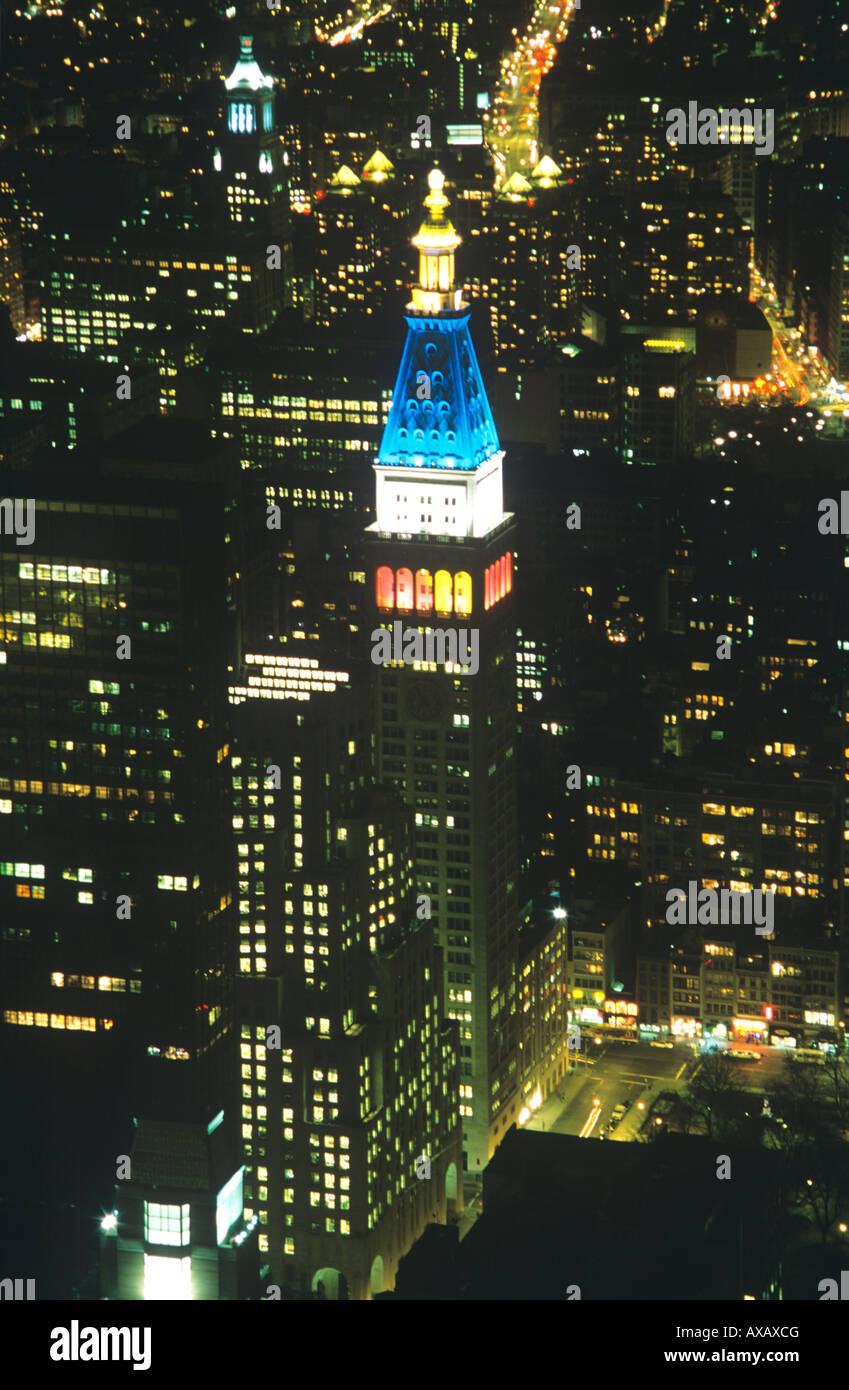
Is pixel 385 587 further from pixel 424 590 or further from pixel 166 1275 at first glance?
pixel 166 1275

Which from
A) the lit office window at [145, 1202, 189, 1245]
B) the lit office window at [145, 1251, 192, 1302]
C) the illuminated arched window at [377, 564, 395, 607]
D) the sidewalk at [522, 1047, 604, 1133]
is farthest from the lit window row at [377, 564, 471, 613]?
the lit office window at [145, 1251, 192, 1302]

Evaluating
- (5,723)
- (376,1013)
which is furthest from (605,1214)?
(5,723)

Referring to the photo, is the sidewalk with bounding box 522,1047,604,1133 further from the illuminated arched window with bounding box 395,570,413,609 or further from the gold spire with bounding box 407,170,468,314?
the gold spire with bounding box 407,170,468,314

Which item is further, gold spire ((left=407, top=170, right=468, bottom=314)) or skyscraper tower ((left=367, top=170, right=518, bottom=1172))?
skyscraper tower ((left=367, top=170, right=518, bottom=1172))

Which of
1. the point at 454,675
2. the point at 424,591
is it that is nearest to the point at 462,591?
the point at 424,591

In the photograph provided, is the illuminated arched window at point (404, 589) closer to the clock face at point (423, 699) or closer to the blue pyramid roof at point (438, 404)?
the clock face at point (423, 699)

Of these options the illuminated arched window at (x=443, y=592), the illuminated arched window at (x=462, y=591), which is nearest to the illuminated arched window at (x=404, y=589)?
the illuminated arched window at (x=443, y=592)
